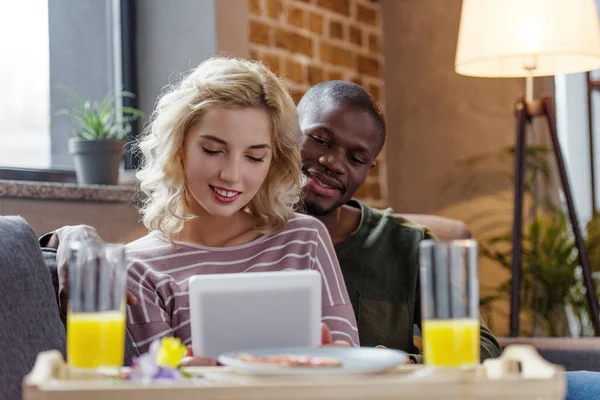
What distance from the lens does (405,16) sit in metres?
3.94

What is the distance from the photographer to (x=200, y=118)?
1.84 m

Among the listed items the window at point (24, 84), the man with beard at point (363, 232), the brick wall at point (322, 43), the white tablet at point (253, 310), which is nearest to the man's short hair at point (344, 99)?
the man with beard at point (363, 232)

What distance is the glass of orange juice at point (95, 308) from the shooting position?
104cm

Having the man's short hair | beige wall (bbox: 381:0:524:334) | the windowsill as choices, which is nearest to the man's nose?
the man's short hair

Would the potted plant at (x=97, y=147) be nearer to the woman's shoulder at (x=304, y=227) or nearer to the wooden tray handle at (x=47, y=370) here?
the woman's shoulder at (x=304, y=227)

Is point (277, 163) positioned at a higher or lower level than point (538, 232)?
higher

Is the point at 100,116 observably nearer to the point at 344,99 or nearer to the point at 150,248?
the point at 344,99

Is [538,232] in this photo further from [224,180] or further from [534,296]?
[224,180]

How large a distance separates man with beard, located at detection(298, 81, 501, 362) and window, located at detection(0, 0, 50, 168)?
990mm

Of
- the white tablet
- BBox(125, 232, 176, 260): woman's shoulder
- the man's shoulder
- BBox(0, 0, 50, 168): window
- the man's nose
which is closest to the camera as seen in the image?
the white tablet

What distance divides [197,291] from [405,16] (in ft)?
9.55

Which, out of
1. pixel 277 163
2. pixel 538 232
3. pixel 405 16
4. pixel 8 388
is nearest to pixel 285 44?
pixel 405 16

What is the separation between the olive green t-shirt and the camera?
216 centimetres

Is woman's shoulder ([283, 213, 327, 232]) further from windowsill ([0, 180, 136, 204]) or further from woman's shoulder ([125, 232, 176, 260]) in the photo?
windowsill ([0, 180, 136, 204])
